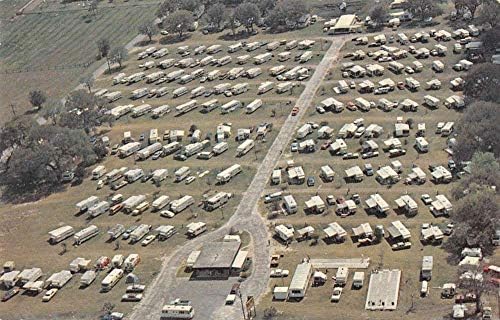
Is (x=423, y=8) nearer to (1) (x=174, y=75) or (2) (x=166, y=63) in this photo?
(1) (x=174, y=75)

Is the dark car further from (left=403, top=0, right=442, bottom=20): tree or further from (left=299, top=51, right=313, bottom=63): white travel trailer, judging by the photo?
(left=403, top=0, right=442, bottom=20): tree

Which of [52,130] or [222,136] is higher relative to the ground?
[52,130]

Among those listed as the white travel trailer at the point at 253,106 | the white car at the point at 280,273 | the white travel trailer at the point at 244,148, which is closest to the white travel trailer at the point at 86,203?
the white travel trailer at the point at 244,148

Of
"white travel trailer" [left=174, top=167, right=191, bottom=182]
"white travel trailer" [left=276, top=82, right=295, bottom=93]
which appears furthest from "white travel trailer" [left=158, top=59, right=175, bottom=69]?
"white travel trailer" [left=174, top=167, right=191, bottom=182]

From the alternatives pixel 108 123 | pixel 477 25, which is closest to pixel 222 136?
pixel 108 123

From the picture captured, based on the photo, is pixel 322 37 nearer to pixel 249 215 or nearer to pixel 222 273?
pixel 249 215

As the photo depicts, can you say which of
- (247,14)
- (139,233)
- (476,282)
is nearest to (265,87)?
(247,14)

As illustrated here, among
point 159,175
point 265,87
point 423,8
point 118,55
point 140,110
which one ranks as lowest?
point 423,8
